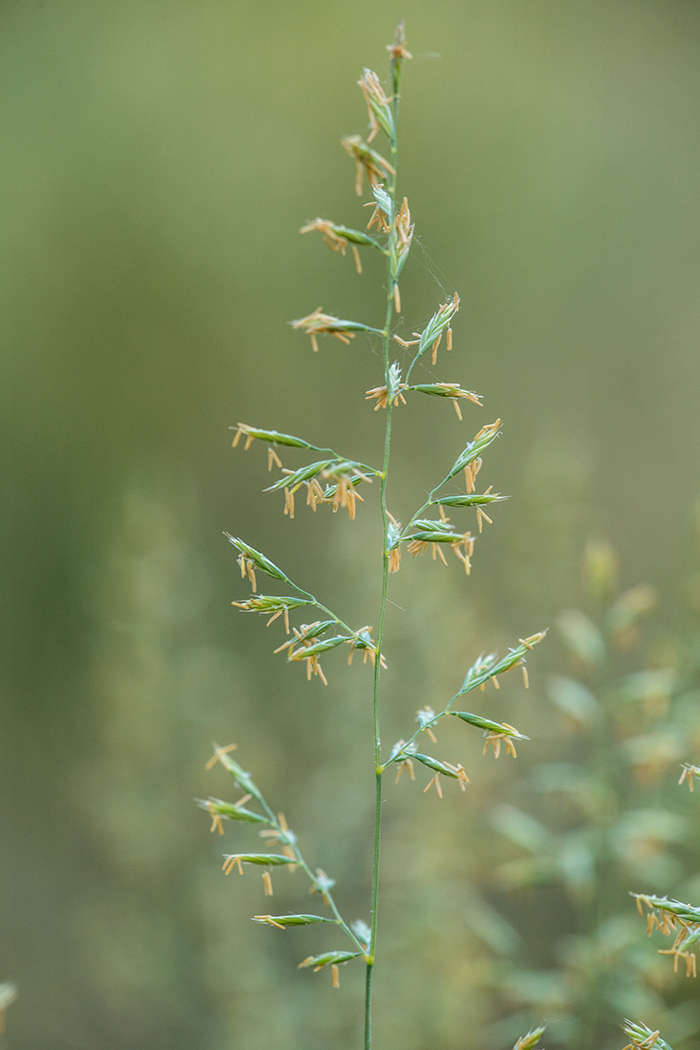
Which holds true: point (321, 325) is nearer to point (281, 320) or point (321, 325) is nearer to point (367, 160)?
point (367, 160)

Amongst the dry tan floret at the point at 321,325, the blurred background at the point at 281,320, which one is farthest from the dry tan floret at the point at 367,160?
the blurred background at the point at 281,320

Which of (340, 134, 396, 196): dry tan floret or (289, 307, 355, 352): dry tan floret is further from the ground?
(340, 134, 396, 196): dry tan floret

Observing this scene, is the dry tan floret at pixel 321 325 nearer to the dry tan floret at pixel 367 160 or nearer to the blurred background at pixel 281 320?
the dry tan floret at pixel 367 160

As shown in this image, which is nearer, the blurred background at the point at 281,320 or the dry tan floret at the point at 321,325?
the dry tan floret at the point at 321,325

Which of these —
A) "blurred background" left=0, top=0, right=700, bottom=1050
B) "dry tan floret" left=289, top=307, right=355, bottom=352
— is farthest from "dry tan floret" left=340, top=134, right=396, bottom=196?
"blurred background" left=0, top=0, right=700, bottom=1050

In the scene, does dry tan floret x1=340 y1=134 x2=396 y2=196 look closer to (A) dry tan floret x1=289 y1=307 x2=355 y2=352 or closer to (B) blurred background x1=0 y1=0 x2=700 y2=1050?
(A) dry tan floret x1=289 y1=307 x2=355 y2=352

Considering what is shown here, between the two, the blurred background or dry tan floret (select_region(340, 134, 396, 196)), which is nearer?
dry tan floret (select_region(340, 134, 396, 196))

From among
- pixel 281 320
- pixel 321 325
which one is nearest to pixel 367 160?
pixel 321 325

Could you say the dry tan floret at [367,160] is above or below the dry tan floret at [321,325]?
above

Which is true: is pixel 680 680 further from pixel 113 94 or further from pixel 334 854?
pixel 113 94


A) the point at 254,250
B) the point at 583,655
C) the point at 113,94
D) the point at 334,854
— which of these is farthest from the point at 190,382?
the point at 583,655

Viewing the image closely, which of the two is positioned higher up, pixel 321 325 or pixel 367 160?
Result: pixel 367 160
